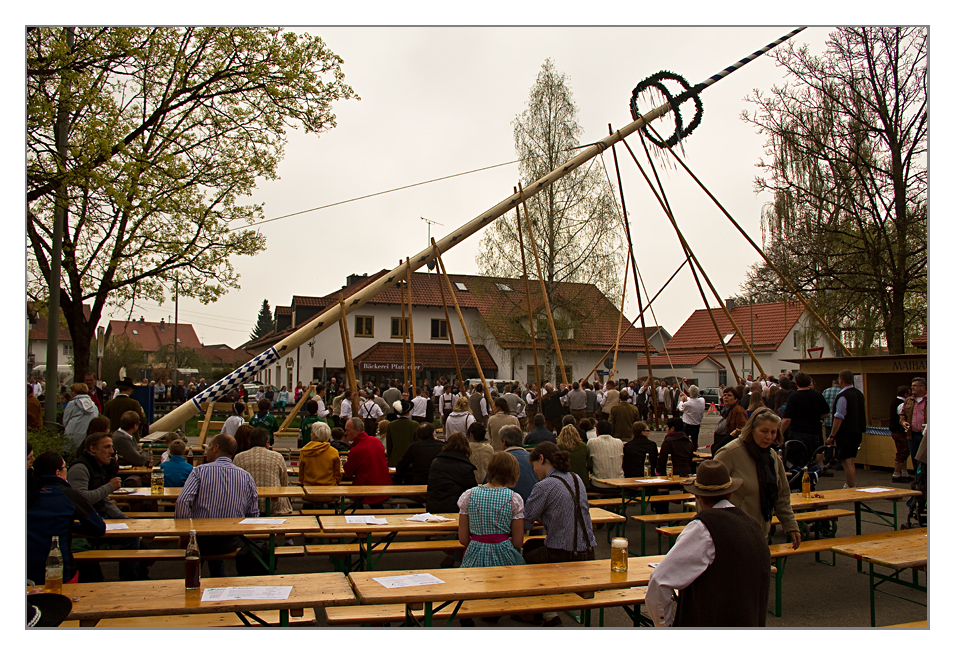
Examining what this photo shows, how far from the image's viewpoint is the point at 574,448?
801 centimetres

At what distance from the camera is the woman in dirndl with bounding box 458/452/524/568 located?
16.2ft

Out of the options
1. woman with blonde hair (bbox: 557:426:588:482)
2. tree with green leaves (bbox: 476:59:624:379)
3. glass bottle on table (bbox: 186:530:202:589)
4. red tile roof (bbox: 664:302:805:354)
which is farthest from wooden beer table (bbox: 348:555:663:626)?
red tile roof (bbox: 664:302:805:354)

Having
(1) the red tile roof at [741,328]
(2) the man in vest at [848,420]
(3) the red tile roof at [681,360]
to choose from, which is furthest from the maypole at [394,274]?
(3) the red tile roof at [681,360]

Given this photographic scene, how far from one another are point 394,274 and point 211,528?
29.5ft

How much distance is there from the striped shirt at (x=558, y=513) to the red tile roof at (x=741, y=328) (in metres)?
34.2

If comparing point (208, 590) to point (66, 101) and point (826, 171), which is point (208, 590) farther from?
point (826, 171)

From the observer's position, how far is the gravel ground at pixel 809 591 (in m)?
5.48

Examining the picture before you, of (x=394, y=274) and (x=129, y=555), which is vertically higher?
(x=394, y=274)

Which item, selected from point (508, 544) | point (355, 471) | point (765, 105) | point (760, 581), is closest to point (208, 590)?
point (508, 544)

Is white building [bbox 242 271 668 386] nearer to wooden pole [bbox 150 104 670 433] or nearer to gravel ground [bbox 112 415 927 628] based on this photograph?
wooden pole [bbox 150 104 670 433]

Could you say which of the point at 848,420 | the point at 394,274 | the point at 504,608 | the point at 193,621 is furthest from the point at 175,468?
the point at 848,420

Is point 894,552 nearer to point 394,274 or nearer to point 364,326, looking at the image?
point 394,274

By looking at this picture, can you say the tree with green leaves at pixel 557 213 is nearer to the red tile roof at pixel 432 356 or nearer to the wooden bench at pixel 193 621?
the red tile roof at pixel 432 356

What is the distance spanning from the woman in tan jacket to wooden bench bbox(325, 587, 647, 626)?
1.00m
